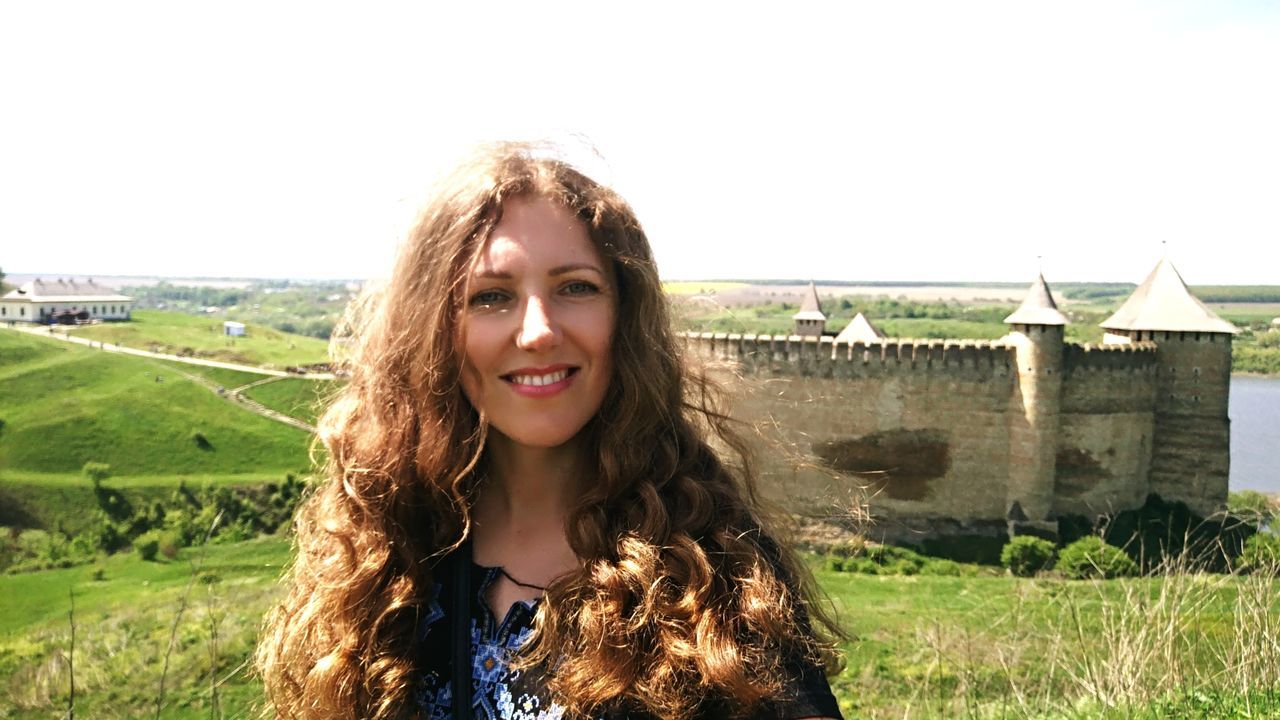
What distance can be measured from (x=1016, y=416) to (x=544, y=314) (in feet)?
62.7

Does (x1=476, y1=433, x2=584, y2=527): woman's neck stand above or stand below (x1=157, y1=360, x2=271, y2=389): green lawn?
above

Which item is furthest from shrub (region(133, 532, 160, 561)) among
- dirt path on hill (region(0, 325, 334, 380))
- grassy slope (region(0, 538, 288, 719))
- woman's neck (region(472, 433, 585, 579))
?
woman's neck (region(472, 433, 585, 579))

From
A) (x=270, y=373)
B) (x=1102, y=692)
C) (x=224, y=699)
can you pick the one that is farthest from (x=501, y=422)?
(x=270, y=373)

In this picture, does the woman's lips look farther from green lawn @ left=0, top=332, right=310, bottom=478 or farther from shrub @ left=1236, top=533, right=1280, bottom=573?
green lawn @ left=0, top=332, right=310, bottom=478

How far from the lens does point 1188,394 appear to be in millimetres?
19891

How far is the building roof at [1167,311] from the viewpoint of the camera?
1975 centimetres

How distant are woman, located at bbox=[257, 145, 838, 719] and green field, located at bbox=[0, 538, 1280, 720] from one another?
2.02ft

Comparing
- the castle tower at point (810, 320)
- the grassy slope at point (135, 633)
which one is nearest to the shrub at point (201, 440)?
the grassy slope at point (135, 633)

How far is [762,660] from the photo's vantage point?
177 centimetres

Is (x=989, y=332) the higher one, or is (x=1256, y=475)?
(x=989, y=332)

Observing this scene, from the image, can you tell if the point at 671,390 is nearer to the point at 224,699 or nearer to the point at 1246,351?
the point at 224,699

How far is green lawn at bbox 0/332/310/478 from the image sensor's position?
28219 mm

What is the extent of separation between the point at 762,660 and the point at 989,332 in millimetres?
59929

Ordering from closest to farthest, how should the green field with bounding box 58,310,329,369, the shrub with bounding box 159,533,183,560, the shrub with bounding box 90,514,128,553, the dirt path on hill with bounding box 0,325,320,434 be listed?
the shrub with bounding box 159,533,183,560
the shrub with bounding box 90,514,128,553
the dirt path on hill with bounding box 0,325,320,434
the green field with bounding box 58,310,329,369
